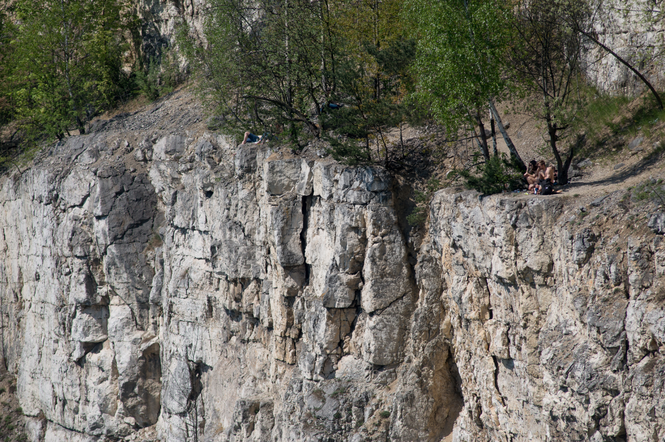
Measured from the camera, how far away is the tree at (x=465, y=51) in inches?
648

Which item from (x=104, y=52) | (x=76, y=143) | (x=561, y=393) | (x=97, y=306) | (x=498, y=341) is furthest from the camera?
(x=104, y=52)

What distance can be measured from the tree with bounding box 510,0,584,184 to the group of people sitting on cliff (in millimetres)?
786

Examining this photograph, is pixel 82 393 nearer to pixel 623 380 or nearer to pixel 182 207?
pixel 182 207

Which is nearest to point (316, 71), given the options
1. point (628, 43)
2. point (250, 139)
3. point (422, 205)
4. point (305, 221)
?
point (250, 139)

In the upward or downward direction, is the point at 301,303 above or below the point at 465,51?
below

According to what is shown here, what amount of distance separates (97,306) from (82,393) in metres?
4.44

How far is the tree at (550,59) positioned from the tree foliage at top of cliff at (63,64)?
2574 cm

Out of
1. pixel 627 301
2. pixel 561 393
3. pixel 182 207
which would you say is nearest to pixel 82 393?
pixel 182 207

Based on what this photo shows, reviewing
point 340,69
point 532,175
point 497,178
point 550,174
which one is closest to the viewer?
point 550,174

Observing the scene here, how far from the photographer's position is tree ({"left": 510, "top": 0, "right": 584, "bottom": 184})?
16047 millimetres

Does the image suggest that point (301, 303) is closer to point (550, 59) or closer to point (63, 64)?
point (550, 59)

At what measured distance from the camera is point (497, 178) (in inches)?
633

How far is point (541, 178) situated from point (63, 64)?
2908 cm

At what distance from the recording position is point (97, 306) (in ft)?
100
